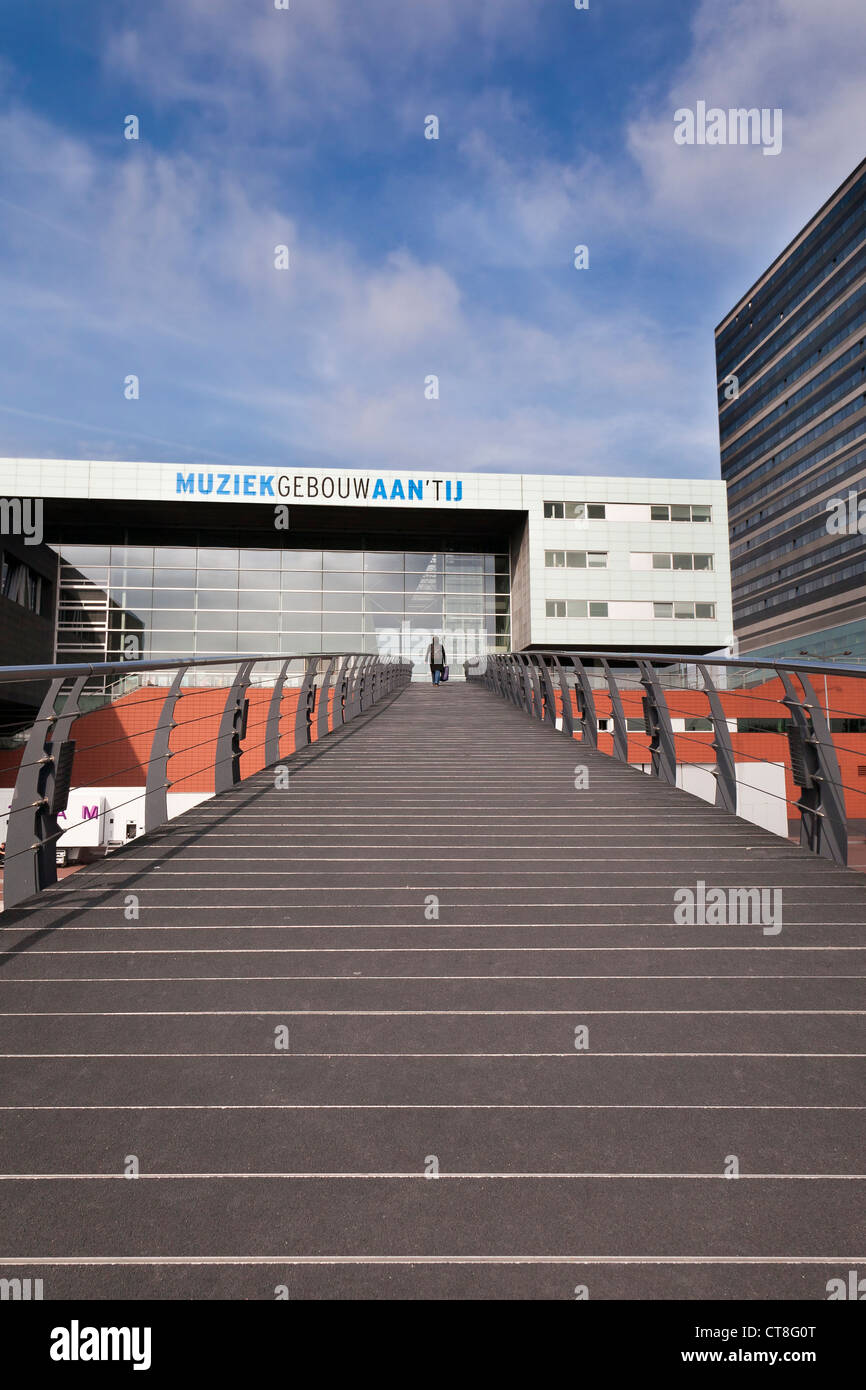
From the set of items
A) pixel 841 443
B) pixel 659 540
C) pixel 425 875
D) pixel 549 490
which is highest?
pixel 841 443

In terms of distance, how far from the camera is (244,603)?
1329 inches

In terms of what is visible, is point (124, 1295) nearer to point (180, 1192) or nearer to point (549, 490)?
point (180, 1192)

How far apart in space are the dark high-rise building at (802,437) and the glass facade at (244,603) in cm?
3366

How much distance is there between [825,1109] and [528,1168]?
3.12 feet

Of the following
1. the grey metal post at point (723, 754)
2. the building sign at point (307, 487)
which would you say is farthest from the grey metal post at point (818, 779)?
the building sign at point (307, 487)

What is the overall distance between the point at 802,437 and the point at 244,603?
229 ft

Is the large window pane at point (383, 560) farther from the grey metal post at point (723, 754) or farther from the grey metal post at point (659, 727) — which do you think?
the grey metal post at point (723, 754)

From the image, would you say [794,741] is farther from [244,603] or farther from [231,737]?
[244,603]

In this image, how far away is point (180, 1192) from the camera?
199 cm

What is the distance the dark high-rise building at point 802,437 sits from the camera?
71312mm

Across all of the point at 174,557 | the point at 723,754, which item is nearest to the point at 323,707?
the point at 723,754

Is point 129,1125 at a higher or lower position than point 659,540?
lower
